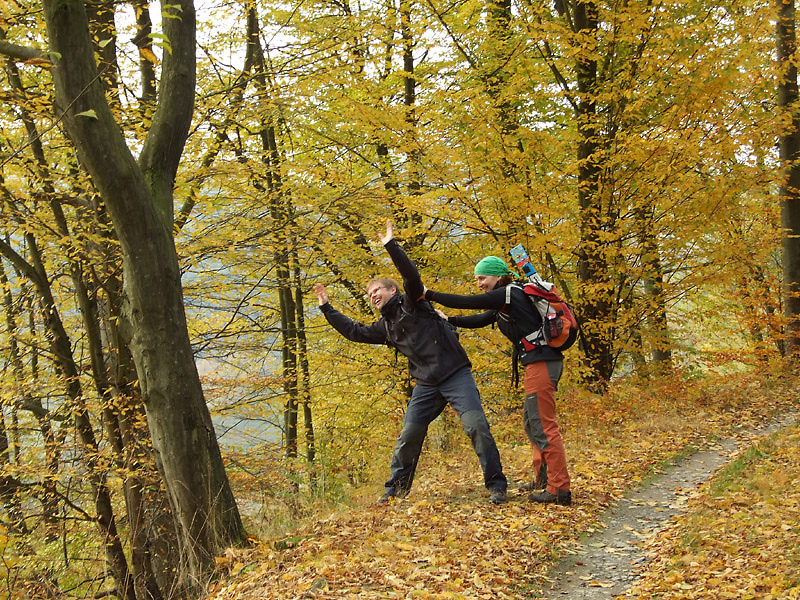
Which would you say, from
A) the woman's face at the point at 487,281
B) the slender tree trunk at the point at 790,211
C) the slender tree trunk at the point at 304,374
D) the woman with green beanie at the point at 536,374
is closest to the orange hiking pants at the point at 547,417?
the woman with green beanie at the point at 536,374

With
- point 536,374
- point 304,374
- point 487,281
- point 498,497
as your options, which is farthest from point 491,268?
point 304,374

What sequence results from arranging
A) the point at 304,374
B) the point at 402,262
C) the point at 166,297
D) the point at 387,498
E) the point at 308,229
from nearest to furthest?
the point at 166,297, the point at 402,262, the point at 387,498, the point at 308,229, the point at 304,374

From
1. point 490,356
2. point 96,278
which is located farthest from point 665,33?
point 96,278

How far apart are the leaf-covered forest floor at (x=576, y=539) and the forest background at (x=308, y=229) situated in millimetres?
1106

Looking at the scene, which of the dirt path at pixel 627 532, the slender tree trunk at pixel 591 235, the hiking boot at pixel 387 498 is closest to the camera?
the dirt path at pixel 627 532

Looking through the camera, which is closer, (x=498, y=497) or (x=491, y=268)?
(x=498, y=497)

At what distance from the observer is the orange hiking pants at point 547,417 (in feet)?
18.6

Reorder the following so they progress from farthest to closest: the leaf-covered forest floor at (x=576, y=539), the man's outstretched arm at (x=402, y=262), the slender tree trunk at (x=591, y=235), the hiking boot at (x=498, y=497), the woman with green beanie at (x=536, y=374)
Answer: the slender tree trunk at (x=591, y=235), the hiking boot at (x=498, y=497), the woman with green beanie at (x=536, y=374), the man's outstretched arm at (x=402, y=262), the leaf-covered forest floor at (x=576, y=539)

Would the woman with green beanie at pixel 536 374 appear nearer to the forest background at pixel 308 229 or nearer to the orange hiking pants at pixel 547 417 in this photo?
the orange hiking pants at pixel 547 417

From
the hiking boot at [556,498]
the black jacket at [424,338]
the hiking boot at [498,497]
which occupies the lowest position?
the hiking boot at [556,498]

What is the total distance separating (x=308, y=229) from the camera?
8.81 metres

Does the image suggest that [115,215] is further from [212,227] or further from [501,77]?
[501,77]

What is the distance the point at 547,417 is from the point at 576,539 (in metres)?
1.05

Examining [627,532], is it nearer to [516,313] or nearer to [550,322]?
[550,322]
